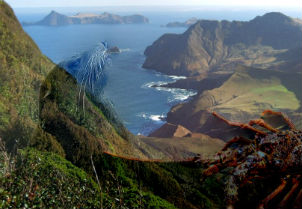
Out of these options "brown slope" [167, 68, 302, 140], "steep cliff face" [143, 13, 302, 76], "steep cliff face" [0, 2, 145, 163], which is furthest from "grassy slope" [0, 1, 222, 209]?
"steep cliff face" [143, 13, 302, 76]

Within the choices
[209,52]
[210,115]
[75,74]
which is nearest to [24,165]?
[75,74]

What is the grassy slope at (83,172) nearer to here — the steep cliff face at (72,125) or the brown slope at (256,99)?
the steep cliff face at (72,125)

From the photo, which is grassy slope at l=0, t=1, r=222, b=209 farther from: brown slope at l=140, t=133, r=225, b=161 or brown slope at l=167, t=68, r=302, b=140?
brown slope at l=167, t=68, r=302, b=140

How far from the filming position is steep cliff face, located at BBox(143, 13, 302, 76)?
60.2 meters

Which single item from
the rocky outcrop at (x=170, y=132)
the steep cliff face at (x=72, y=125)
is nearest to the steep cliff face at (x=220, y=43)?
the rocky outcrop at (x=170, y=132)

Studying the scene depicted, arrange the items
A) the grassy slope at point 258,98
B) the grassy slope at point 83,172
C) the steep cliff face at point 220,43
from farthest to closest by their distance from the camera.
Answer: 1. the steep cliff face at point 220,43
2. the grassy slope at point 83,172
3. the grassy slope at point 258,98

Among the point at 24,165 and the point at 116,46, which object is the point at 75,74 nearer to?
the point at 116,46

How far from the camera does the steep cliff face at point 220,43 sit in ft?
197

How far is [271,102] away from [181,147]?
2.00 feet

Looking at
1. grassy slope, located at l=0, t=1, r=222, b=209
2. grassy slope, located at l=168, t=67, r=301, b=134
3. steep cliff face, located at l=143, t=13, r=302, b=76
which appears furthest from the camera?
steep cliff face, located at l=143, t=13, r=302, b=76

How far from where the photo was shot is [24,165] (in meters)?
2.59

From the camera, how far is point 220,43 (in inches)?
2598

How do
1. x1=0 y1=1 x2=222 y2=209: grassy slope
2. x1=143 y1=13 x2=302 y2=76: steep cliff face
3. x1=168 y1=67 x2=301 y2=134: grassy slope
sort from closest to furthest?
x1=168 y1=67 x2=301 y2=134: grassy slope < x1=0 y1=1 x2=222 y2=209: grassy slope < x1=143 y1=13 x2=302 y2=76: steep cliff face

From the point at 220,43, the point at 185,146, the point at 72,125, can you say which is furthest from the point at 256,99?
the point at 220,43
